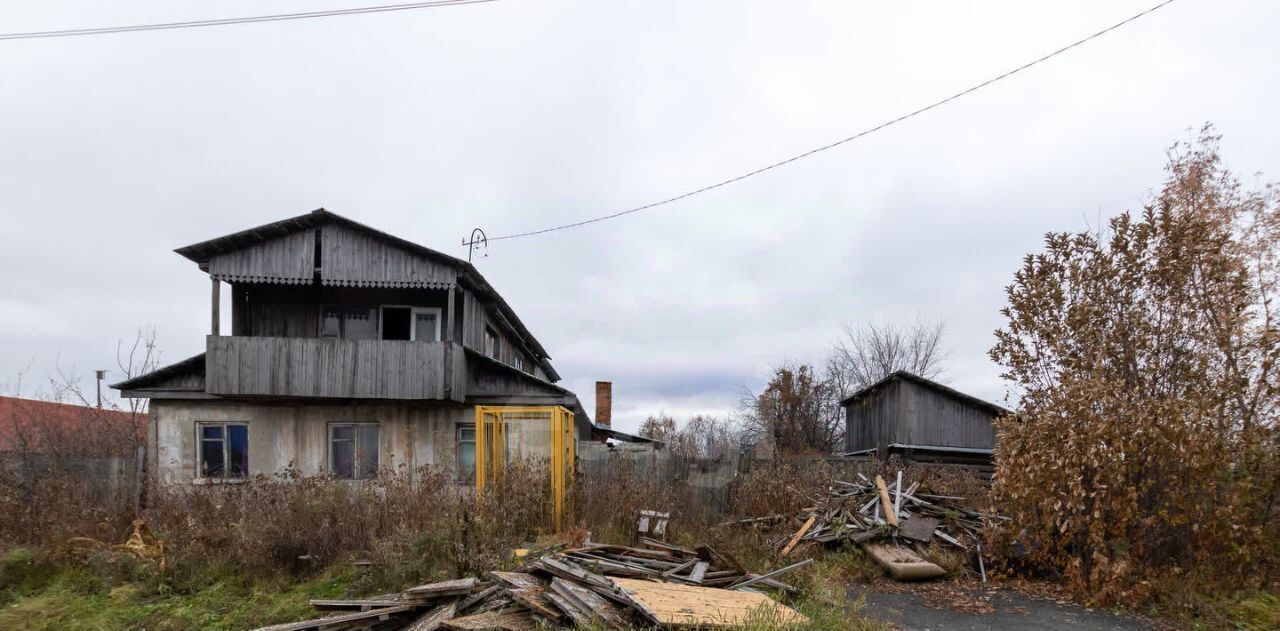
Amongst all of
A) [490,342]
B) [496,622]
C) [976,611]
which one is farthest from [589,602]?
[490,342]

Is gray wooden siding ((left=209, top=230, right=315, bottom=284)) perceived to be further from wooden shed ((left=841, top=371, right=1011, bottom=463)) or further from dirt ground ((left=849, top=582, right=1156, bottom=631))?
wooden shed ((left=841, top=371, right=1011, bottom=463))

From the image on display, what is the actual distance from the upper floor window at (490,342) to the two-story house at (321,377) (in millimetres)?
2681

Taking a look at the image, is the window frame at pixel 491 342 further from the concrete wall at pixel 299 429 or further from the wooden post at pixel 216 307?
the wooden post at pixel 216 307

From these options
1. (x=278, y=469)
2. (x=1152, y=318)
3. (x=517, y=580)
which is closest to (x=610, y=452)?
(x=517, y=580)

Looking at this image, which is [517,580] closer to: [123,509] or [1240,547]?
[123,509]

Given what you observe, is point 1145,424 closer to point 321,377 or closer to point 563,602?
point 563,602

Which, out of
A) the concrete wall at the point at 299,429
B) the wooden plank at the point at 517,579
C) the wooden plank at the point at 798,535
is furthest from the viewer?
the concrete wall at the point at 299,429

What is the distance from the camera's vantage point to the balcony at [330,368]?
51.3 feet

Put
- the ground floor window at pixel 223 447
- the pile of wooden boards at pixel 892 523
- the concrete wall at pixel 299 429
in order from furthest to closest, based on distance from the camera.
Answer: the ground floor window at pixel 223 447, the concrete wall at pixel 299 429, the pile of wooden boards at pixel 892 523

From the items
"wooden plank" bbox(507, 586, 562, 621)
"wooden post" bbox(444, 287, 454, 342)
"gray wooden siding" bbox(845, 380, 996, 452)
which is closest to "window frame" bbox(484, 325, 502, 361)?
"wooden post" bbox(444, 287, 454, 342)

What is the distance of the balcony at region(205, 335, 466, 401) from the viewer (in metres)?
15.6

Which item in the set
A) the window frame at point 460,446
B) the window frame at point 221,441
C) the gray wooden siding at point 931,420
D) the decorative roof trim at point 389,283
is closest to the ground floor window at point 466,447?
the window frame at point 460,446

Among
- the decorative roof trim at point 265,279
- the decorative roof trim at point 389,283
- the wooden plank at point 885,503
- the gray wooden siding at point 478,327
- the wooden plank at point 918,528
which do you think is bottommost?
the wooden plank at point 918,528

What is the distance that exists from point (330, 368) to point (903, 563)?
506 inches
